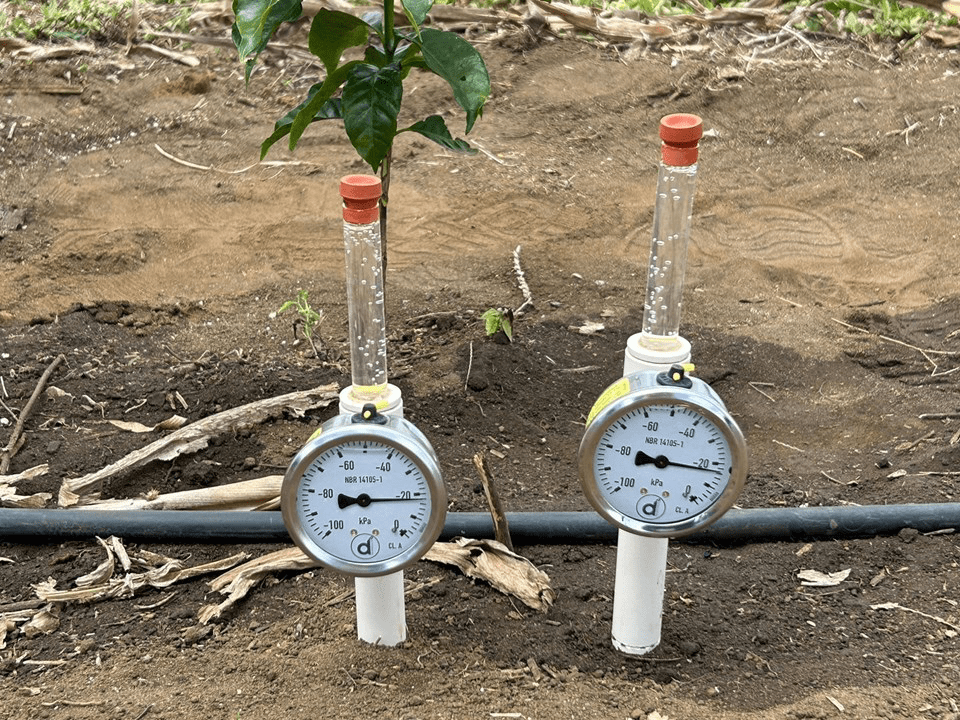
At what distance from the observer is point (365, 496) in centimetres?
212

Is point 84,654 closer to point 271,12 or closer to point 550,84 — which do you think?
point 271,12

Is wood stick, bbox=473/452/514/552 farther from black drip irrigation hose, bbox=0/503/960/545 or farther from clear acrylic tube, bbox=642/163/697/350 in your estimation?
clear acrylic tube, bbox=642/163/697/350

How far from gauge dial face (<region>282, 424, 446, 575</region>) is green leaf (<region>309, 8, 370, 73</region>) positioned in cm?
124

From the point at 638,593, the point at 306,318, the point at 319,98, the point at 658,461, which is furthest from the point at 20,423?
the point at 658,461

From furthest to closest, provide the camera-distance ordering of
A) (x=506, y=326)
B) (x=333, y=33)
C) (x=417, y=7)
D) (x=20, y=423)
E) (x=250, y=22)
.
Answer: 1. (x=506, y=326)
2. (x=20, y=423)
3. (x=333, y=33)
4. (x=417, y=7)
5. (x=250, y=22)

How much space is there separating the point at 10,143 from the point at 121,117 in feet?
1.98

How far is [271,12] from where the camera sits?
2.89 meters

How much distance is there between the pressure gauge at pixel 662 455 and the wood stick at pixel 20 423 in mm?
2005

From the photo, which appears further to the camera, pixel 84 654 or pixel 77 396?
pixel 77 396

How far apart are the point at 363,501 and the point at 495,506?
65 centimetres

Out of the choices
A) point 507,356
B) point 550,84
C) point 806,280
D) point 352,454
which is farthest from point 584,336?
point 550,84

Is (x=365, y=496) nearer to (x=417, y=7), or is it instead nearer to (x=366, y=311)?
(x=366, y=311)

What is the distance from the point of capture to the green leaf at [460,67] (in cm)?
279

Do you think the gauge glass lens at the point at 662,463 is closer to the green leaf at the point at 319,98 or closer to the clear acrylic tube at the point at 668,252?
the clear acrylic tube at the point at 668,252
